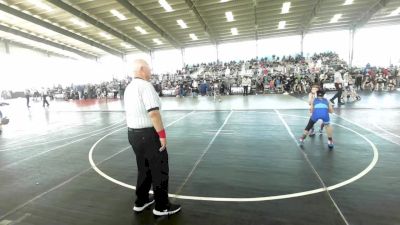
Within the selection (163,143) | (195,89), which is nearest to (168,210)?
(163,143)

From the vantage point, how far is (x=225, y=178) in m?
4.20

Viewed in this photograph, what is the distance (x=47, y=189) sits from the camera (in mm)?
4098

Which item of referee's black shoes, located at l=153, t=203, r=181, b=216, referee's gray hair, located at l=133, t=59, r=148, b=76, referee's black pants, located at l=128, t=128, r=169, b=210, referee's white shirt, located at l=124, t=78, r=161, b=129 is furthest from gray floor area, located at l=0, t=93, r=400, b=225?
referee's gray hair, located at l=133, t=59, r=148, b=76

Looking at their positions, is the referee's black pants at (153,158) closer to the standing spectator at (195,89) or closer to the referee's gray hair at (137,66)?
the referee's gray hair at (137,66)

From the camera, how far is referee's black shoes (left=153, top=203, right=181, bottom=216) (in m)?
3.07

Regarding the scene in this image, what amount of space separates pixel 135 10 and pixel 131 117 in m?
19.4

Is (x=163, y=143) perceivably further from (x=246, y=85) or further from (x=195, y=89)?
(x=195, y=89)

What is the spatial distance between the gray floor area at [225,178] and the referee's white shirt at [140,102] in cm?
125

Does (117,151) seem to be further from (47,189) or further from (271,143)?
(271,143)

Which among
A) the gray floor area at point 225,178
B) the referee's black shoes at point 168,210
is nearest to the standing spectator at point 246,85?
the gray floor area at point 225,178

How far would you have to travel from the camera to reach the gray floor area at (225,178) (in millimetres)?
3104

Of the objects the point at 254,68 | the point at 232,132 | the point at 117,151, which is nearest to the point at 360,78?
the point at 254,68

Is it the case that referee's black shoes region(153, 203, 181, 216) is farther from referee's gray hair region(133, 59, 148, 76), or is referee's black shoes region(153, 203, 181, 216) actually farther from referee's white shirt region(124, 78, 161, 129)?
referee's gray hair region(133, 59, 148, 76)

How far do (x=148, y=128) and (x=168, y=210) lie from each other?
3.62 feet
